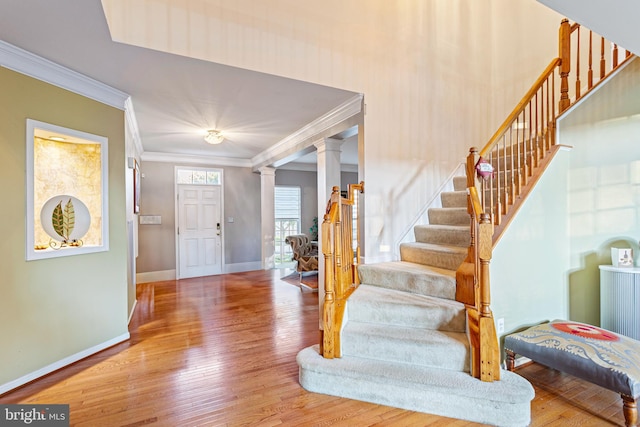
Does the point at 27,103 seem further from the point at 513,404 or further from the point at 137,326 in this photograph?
the point at 513,404

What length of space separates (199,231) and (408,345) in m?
5.48

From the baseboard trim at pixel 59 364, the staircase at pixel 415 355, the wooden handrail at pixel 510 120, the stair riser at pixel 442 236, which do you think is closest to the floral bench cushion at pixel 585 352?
the staircase at pixel 415 355

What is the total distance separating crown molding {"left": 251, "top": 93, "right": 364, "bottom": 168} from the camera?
12.3 ft

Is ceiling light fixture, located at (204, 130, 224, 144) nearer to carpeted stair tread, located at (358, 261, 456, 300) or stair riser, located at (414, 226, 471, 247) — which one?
carpeted stair tread, located at (358, 261, 456, 300)

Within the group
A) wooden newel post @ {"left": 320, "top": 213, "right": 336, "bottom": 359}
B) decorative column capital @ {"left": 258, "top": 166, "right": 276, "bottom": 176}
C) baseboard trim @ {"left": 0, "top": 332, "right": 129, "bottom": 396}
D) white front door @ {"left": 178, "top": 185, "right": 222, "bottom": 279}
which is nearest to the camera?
baseboard trim @ {"left": 0, "top": 332, "right": 129, "bottom": 396}

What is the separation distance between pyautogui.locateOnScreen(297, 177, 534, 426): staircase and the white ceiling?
7.01 ft

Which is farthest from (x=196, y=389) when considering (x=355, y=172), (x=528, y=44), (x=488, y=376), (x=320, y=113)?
(x=355, y=172)

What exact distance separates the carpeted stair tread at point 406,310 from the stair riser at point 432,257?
1.54ft

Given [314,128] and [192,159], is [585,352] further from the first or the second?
[192,159]

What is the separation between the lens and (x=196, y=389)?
7.93 feet

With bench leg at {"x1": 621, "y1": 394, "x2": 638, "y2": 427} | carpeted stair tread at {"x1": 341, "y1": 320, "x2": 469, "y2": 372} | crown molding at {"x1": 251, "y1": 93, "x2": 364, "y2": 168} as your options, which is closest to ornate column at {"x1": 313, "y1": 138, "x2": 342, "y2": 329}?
crown molding at {"x1": 251, "y1": 93, "x2": 364, "y2": 168}

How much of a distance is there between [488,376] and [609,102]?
291 centimetres

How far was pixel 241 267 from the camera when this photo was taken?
7238 mm

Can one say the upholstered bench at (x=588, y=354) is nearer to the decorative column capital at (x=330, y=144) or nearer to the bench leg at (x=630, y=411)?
the bench leg at (x=630, y=411)
